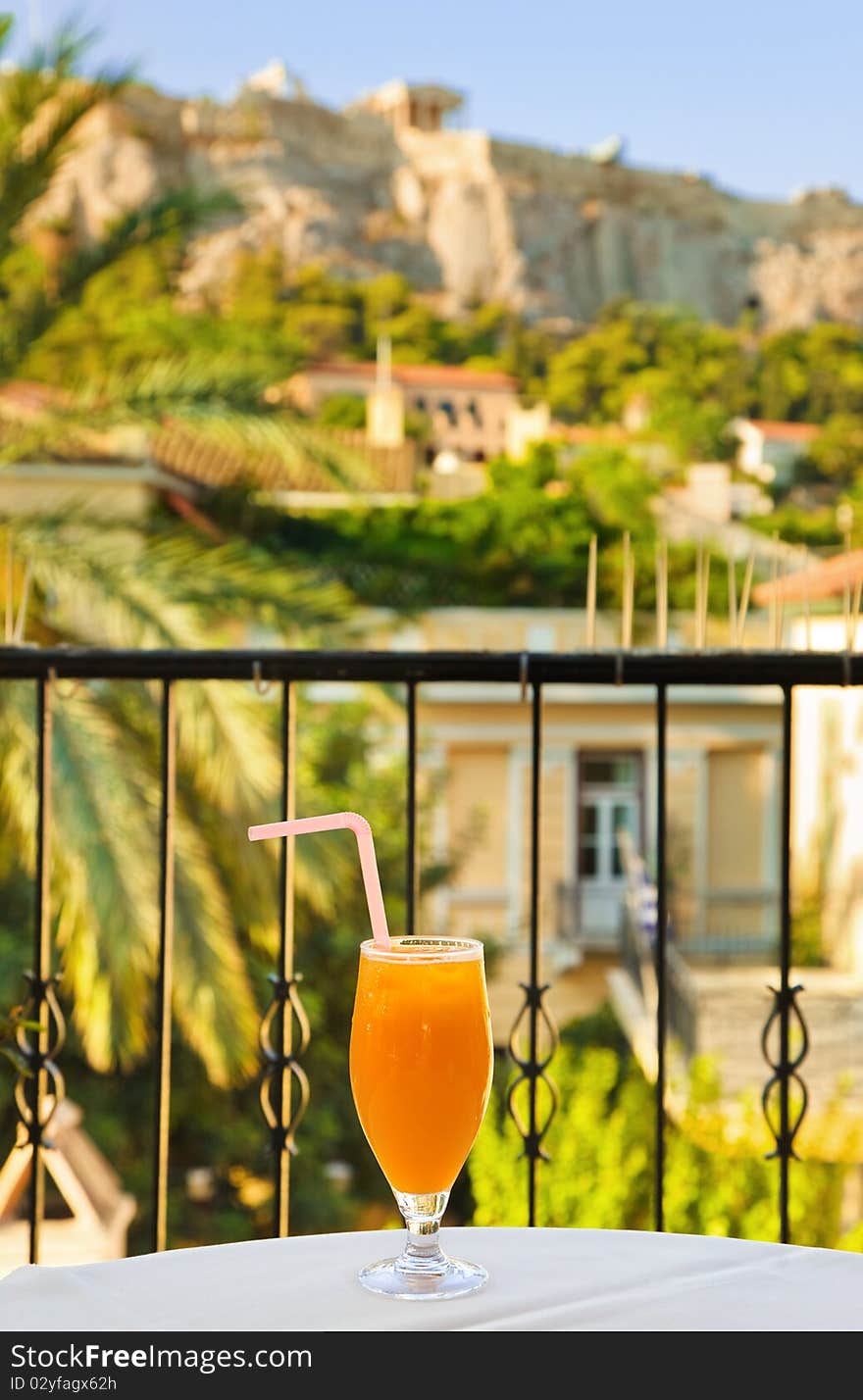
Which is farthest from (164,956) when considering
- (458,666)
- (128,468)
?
(128,468)

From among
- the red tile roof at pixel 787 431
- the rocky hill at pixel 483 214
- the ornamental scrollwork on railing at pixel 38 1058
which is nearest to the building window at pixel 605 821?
the ornamental scrollwork on railing at pixel 38 1058

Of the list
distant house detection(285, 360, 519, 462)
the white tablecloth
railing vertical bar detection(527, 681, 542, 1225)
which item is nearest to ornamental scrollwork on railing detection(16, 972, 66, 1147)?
railing vertical bar detection(527, 681, 542, 1225)

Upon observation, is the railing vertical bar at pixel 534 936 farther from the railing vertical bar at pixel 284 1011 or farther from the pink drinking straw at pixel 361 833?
the pink drinking straw at pixel 361 833

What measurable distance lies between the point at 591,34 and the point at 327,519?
45240 millimetres

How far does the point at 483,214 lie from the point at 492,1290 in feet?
174

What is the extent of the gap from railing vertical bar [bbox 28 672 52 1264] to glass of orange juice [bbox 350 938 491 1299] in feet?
1.84

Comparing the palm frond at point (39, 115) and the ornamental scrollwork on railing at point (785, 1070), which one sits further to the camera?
the palm frond at point (39, 115)

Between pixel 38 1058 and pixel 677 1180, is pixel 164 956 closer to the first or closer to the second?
pixel 38 1058

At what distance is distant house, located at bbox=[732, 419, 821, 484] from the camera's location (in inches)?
1139

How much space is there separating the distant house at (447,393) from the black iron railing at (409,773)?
31059 millimetres

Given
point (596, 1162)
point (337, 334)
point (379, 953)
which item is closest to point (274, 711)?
point (596, 1162)

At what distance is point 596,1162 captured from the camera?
731 centimetres

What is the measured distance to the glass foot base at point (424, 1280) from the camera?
66 centimetres

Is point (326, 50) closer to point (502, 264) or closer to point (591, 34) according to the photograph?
point (591, 34)
